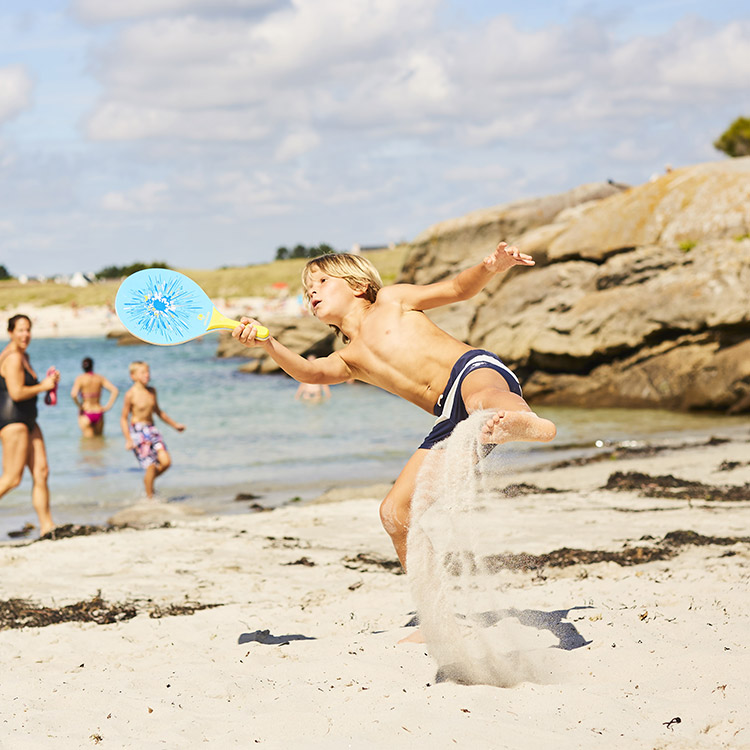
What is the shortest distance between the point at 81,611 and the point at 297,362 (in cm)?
225

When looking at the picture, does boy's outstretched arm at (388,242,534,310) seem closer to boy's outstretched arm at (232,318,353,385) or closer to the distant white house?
boy's outstretched arm at (232,318,353,385)

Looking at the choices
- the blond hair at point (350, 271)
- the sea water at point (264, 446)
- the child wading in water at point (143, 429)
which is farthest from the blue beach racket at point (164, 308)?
the child wading in water at point (143, 429)

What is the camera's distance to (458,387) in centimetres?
410

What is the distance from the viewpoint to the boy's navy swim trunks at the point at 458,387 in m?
4.05

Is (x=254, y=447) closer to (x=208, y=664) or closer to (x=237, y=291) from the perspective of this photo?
(x=208, y=664)

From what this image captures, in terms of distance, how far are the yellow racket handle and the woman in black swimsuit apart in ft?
12.1

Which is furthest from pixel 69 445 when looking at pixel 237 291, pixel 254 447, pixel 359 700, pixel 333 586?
pixel 237 291

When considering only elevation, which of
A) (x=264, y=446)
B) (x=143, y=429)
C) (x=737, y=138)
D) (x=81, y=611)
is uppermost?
Result: (x=737, y=138)

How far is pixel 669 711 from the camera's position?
10.7 feet

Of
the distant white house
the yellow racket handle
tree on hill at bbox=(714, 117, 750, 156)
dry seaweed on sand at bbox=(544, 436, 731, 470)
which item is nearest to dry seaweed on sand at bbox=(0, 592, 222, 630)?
the yellow racket handle

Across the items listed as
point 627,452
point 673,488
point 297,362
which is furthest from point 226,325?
point 627,452

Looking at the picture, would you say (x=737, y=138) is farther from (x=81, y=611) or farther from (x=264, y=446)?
(x=81, y=611)

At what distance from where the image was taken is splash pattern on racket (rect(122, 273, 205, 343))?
460 centimetres

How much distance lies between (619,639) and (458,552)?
1.05m
